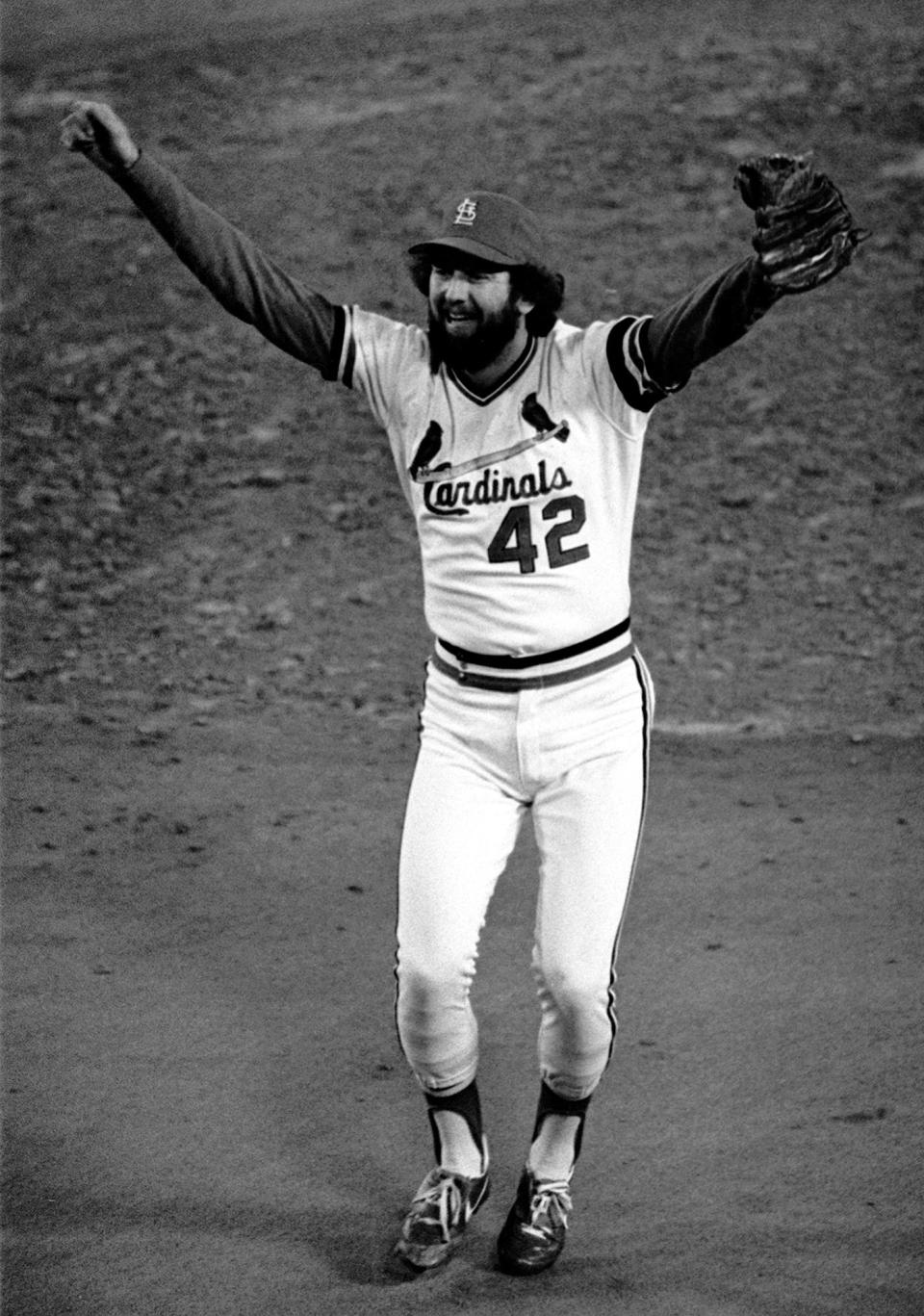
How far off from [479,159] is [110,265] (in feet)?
9.40

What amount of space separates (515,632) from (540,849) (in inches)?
19.6

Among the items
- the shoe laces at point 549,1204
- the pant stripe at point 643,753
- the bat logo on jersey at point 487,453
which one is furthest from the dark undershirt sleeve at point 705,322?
the shoe laces at point 549,1204

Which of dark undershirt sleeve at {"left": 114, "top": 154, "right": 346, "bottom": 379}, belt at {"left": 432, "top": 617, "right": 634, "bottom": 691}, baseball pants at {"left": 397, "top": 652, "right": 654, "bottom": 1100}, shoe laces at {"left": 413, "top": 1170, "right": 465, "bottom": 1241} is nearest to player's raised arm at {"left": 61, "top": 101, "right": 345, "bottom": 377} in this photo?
dark undershirt sleeve at {"left": 114, "top": 154, "right": 346, "bottom": 379}

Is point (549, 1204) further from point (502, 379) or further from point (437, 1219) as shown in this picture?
point (502, 379)

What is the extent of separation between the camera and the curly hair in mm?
4121

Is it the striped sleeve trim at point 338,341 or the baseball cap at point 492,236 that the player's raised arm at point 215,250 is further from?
the baseball cap at point 492,236

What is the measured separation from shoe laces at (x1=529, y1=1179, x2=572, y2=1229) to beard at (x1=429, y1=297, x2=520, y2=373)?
192 centimetres

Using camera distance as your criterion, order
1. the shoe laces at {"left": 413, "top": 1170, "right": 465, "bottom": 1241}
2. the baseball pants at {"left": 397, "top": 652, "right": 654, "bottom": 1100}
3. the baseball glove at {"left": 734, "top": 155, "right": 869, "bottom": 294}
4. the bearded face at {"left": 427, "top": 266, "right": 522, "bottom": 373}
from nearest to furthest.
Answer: the baseball glove at {"left": 734, "top": 155, "right": 869, "bottom": 294} → the baseball pants at {"left": 397, "top": 652, "right": 654, "bottom": 1100} → the bearded face at {"left": 427, "top": 266, "right": 522, "bottom": 373} → the shoe laces at {"left": 413, "top": 1170, "right": 465, "bottom": 1241}

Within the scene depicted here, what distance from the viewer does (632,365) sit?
397 cm

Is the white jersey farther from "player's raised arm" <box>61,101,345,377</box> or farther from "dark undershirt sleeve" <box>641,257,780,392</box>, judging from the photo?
"player's raised arm" <box>61,101,345,377</box>

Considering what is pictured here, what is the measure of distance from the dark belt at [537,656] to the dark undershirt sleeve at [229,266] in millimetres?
812

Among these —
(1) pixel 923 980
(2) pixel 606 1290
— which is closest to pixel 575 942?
(2) pixel 606 1290

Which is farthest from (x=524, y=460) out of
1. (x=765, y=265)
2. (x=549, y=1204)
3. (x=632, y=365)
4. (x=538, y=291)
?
(x=549, y=1204)

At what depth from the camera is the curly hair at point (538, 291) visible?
4.12 metres
